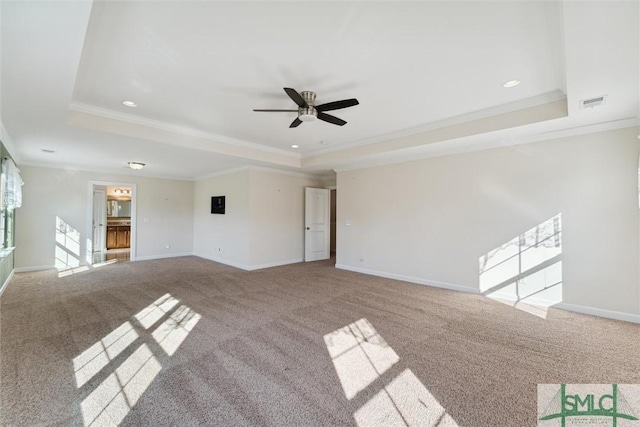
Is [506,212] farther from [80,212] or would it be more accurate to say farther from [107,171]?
[80,212]

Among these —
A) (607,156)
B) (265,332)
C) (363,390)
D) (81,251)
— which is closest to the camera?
(363,390)

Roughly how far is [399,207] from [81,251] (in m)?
7.69

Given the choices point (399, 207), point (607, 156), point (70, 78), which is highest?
point (70, 78)

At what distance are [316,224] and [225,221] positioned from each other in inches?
95.1

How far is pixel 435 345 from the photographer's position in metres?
2.73

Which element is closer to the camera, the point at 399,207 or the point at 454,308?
the point at 454,308

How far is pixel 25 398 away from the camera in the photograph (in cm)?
191

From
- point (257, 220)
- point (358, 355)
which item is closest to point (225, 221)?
point (257, 220)

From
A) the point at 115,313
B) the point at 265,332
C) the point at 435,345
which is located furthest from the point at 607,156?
the point at 115,313

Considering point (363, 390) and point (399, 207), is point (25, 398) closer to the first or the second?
point (363, 390)

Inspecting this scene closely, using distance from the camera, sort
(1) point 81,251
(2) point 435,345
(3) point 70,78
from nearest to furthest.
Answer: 1. (3) point 70,78
2. (2) point 435,345
3. (1) point 81,251

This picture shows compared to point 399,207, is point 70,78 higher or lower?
higher

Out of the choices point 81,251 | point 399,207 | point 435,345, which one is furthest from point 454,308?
point 81,251

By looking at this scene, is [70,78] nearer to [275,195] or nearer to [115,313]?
[115,313]
